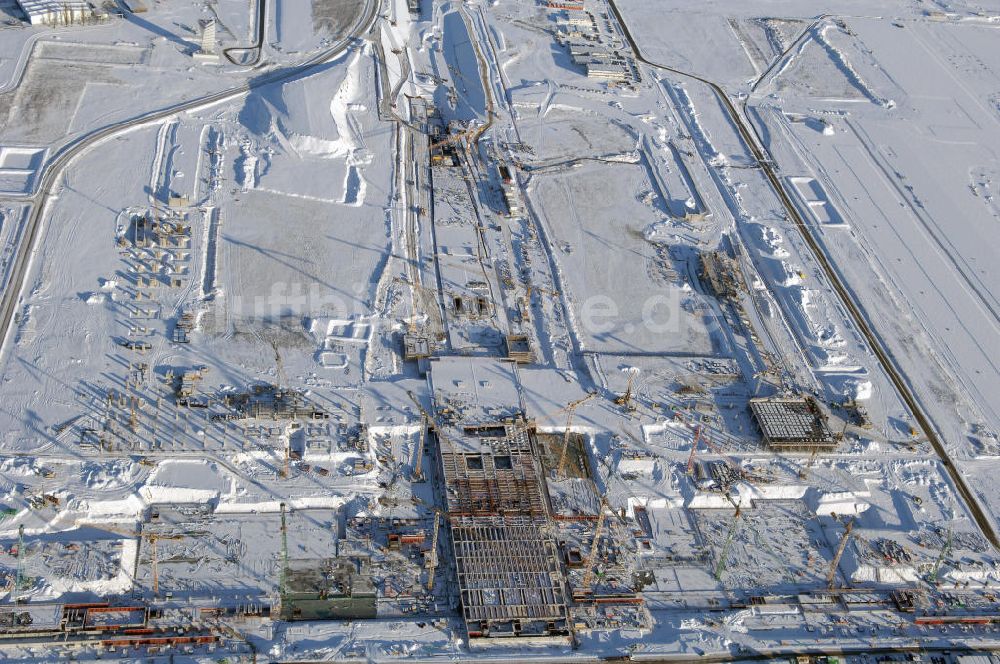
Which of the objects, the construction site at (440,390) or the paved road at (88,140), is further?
the paved road at (88,140)

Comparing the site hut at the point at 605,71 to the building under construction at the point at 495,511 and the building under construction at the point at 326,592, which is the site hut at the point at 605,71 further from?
the building under construction at the point at 326,592

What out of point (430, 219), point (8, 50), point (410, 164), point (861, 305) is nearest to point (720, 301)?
point (861, 305)

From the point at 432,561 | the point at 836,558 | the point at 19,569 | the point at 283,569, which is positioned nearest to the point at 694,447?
the point at 836,558

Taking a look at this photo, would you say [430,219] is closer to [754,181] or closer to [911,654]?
[754,181]

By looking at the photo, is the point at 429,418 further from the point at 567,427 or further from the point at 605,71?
the point at 605,71

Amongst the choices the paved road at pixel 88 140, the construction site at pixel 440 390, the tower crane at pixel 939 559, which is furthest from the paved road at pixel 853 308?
the paved road at pixel 88 140
